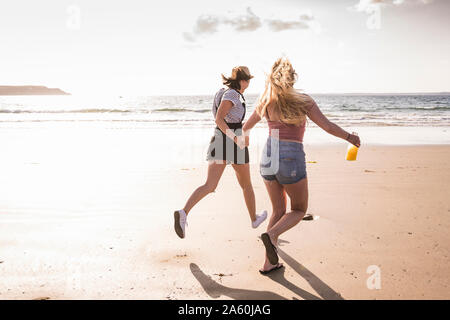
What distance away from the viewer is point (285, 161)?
285 centimetres

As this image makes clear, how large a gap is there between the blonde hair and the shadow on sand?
1361 mm

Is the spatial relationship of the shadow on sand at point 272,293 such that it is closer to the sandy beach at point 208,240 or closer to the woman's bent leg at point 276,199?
the sandy beach at point 208,240

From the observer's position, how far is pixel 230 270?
3.28m

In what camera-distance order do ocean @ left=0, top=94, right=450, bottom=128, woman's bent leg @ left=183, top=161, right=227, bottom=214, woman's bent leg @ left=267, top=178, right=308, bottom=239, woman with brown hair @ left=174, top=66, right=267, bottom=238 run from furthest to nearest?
ocean @ left=0, top=94, right=450, bottom=128 → woman's bent leg @ left=183, top=161, right=227, bottom=214 → woman with brown hair @ left=174, top=66, right=267, bottom=238 → woman's bent leg @ left=267, top=178, right=308, bottom=239

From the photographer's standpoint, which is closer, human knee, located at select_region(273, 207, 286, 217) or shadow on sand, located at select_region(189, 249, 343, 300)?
shadow on sand, located at select_region(189, 249, 343, 300)

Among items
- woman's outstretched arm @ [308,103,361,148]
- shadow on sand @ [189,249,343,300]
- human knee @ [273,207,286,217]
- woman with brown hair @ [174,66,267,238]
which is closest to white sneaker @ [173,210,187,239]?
woman with brown hair @ [174,66,267,238]

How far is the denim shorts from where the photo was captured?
2.84m

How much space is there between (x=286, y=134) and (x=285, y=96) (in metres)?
0.30

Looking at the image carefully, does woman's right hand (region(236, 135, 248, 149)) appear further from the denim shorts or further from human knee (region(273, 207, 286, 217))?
human knee (region(273, 207, 286, 217))

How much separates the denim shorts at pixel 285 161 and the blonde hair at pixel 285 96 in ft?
0.63

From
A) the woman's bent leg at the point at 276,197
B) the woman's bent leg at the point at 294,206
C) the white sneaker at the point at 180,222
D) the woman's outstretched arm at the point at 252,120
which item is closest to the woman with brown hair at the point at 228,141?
the white sneaker at the point at 180,222

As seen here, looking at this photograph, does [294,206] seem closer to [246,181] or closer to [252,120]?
[252,120]

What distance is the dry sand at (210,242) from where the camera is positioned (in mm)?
2949

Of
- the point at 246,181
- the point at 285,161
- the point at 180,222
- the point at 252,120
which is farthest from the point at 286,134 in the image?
the point at 180,222
